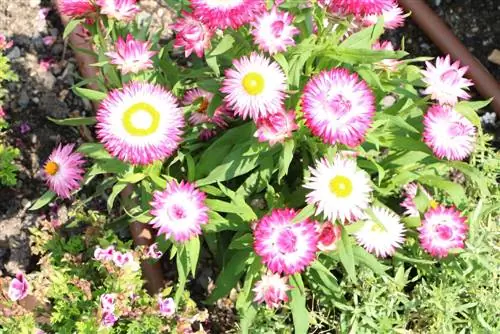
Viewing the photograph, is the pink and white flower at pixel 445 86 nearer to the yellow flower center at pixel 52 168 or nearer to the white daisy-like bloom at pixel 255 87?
the white daisy-like bloom at pixel 255 87

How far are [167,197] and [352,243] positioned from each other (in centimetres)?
52

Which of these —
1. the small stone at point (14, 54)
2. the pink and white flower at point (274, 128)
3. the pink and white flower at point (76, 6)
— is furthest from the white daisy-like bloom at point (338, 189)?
the small stone at point (14, 54)

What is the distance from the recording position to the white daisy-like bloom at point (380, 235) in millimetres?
1766

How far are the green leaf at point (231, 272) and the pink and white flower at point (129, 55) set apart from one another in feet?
1.90

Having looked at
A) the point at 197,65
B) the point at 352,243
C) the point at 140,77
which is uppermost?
the point at 197,65

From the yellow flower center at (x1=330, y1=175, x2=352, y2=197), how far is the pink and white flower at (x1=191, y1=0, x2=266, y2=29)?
1.38 feet

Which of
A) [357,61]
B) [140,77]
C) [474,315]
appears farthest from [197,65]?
[474,315]

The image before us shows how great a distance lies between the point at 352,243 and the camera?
178cm

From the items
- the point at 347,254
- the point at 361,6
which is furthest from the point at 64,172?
the point at 361,6

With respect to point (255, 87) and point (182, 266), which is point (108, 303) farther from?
point (255, 87)

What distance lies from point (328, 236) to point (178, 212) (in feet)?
1.20

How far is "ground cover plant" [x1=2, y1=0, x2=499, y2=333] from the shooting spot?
1.57m

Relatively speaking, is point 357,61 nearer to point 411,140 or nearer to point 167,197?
point 411,140

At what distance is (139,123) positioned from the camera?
160 cm
